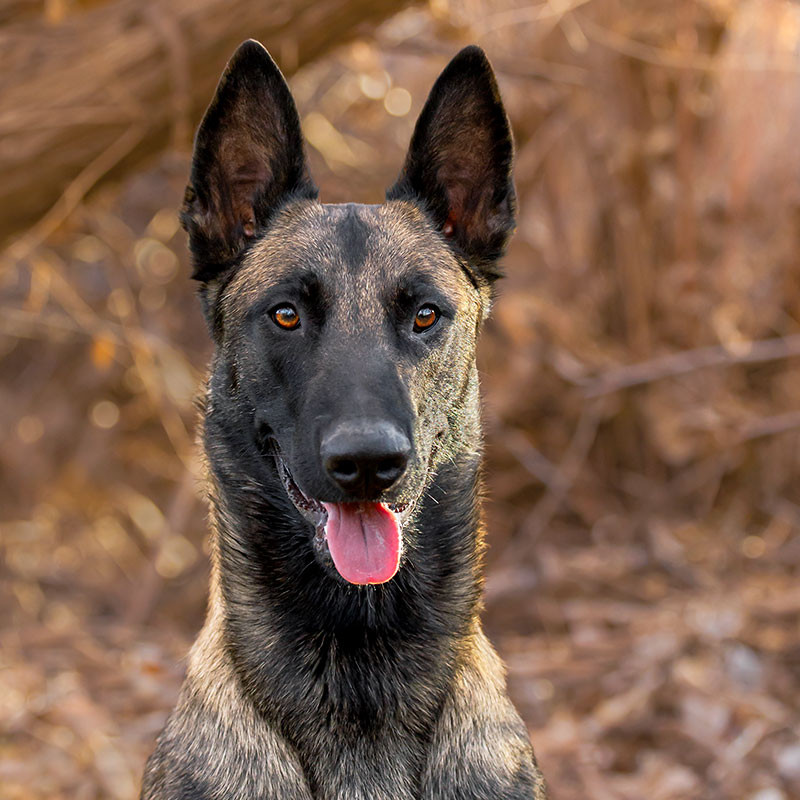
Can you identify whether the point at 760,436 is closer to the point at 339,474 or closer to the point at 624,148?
the point at 624,148

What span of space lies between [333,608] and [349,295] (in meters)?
0.81

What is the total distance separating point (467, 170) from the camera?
11.0ft

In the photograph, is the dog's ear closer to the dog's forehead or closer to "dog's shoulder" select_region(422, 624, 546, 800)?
the dog's forehead

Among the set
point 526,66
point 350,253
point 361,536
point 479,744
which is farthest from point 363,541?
point 526,66

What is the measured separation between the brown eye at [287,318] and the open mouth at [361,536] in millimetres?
440

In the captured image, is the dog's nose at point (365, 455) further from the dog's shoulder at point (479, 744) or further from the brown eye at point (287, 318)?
the dog's shoulder at point (479, 744)

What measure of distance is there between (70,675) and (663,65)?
473 cm

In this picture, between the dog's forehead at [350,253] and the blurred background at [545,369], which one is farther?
the blurred background at [545,369]

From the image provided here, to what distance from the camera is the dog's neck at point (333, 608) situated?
9.49ft

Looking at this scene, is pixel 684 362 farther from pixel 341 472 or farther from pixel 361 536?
pixel 341 472

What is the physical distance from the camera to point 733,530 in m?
7.41

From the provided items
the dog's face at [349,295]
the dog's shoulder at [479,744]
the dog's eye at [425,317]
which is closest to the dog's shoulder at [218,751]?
the dog's shoulder at [479,744]

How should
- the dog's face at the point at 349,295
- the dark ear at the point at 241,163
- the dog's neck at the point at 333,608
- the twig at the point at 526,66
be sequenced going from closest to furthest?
the dog's face at the point at 349,295, the dog's neck at the point at 333,608, the dark ear at the point at 241,163, the twig at the point at 526,66

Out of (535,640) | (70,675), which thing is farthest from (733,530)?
(70,675)
